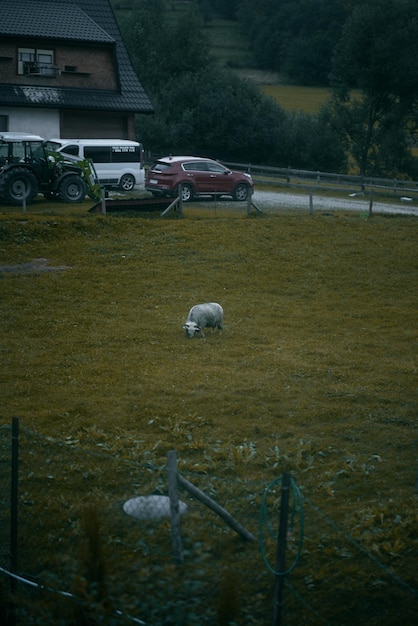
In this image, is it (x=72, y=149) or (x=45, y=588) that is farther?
(x=72, y=149)

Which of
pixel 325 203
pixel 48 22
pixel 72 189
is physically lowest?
pixel 325 203

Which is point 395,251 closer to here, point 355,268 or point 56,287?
point 355,268

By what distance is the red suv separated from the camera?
31.0 m

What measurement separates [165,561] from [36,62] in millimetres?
33622

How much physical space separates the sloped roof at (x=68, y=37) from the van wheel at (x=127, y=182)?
6023 millimetres

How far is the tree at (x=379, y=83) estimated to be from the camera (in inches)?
1833

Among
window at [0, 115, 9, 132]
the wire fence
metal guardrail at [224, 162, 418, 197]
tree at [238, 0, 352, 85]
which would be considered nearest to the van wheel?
window at [0, 115, 9, 132]

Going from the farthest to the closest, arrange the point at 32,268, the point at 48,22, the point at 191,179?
the point at 48,22, the point at 191,179, the point at 32,268

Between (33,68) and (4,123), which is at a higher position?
(33,68)

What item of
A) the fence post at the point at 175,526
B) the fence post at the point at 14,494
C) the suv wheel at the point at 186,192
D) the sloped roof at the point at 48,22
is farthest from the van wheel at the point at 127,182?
the fence post at the point at 175,526

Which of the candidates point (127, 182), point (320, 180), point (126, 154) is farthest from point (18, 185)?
point (320, 180)

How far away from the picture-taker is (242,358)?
1480 cm

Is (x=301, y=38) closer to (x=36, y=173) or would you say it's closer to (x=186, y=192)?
(x=186, y=192)

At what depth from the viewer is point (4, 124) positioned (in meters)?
36.3
